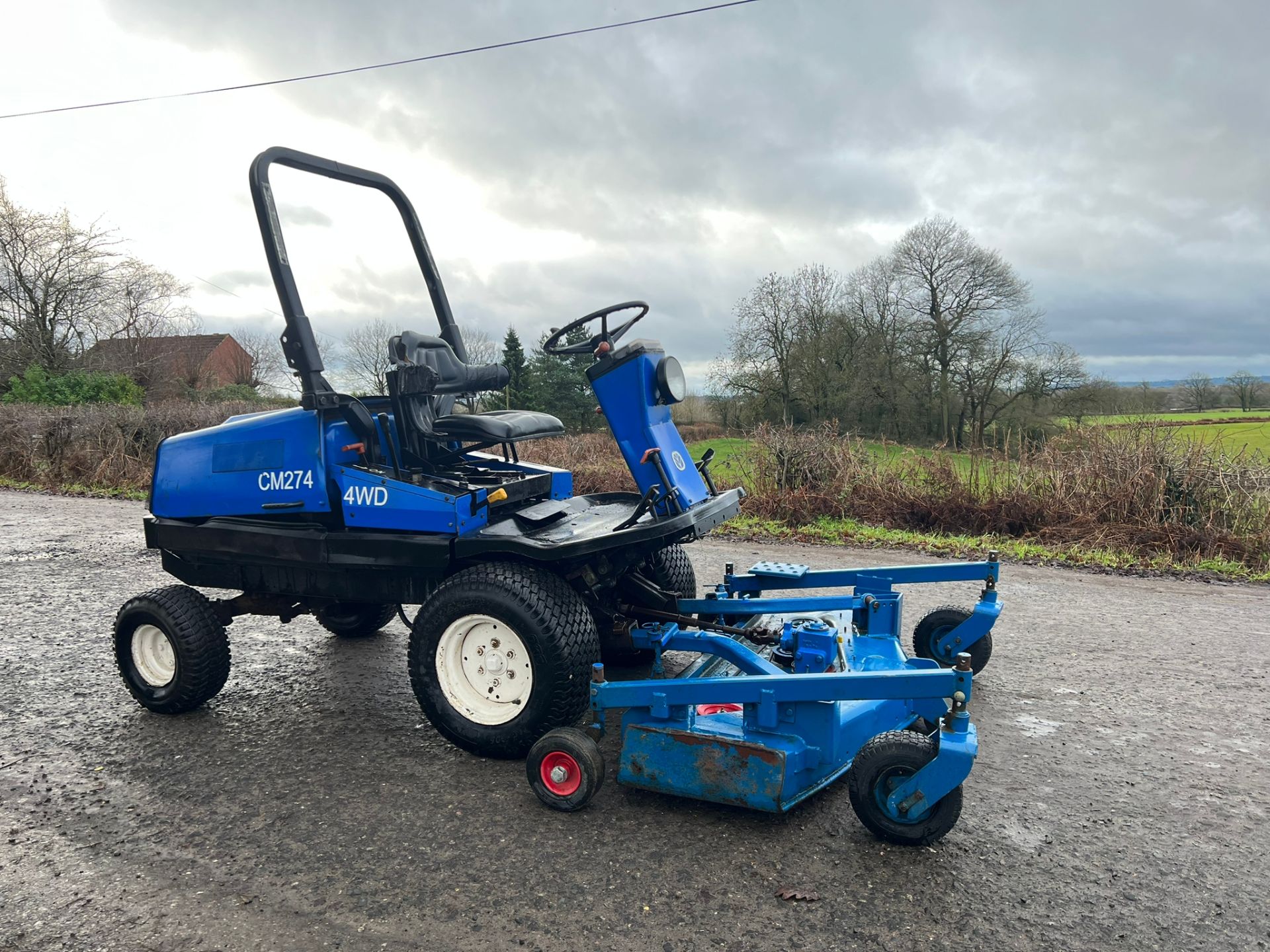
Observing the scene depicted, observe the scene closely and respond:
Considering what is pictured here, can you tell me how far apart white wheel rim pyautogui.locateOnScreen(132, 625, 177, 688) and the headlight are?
9.00 ft

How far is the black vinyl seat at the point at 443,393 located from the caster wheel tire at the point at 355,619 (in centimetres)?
174

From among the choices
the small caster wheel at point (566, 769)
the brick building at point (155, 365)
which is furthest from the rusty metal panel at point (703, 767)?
the brick building at point (155, 365)

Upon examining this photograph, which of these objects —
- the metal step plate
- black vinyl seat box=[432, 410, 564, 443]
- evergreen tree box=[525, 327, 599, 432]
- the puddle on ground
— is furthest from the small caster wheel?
evergreen tree box=[525, 327, 599, 432]

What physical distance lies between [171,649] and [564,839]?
2394mm

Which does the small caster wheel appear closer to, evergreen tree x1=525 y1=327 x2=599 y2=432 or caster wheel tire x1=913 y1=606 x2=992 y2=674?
caster wheel tire x1=913 y1=606 x2=992 y2=674

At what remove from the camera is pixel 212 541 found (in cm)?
388

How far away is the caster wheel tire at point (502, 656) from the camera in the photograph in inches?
127

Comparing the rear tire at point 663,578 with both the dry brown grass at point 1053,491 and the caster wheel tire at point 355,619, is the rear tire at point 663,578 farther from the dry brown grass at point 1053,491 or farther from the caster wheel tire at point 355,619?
the dry brown grass at point 1053,491

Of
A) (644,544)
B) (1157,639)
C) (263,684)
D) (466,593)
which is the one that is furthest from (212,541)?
(1157,639)

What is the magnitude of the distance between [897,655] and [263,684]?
3.33 meters

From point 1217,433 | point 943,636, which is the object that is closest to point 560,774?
point 943,636

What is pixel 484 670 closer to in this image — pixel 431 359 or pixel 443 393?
pixel 443 393

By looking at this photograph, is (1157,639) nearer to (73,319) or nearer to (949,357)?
(949,357)

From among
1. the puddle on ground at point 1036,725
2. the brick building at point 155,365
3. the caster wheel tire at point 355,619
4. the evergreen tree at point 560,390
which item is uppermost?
the brick building at point 155,365
